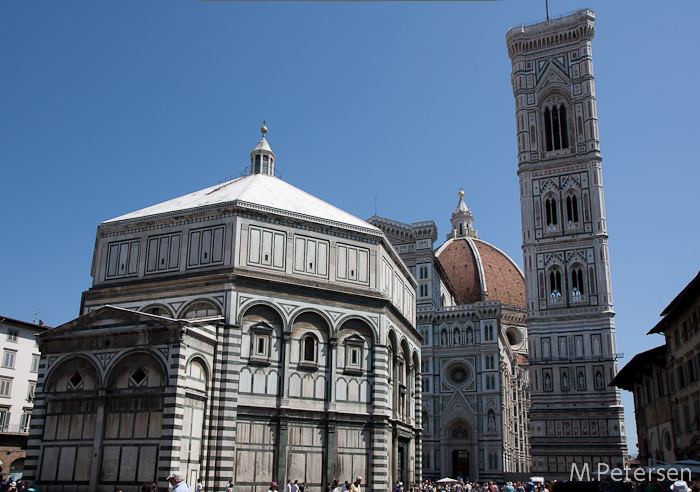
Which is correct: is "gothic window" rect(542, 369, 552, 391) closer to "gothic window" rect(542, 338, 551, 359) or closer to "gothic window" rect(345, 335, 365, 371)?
"gothic window" rect(542, 338, 551, 359)

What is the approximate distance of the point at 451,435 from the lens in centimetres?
6600

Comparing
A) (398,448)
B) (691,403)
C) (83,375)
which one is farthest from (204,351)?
(691,403)

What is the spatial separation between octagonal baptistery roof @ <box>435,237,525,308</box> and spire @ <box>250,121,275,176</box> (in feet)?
250

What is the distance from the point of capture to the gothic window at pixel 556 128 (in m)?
68.6

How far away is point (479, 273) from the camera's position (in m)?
113

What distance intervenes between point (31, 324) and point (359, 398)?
28.2 metres

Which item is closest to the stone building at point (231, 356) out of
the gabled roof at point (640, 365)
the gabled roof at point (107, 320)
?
the gabled roof at point (107, 320)

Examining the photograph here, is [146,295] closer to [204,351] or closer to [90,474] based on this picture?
[204,351]

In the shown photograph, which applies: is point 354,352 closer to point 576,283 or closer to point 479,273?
point 576,283

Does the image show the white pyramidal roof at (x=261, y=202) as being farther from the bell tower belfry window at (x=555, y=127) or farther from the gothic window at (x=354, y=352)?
the bell tower belfry window at (x=555, y=127)

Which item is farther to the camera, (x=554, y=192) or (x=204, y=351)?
(x=554, y=192)

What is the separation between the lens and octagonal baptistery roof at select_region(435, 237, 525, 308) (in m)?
113

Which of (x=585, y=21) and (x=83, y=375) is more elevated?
(x=585, y=21)

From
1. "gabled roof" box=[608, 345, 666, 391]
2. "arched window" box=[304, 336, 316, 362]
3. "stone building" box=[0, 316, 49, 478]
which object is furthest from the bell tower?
"stone building" box=[0, 316, 49, 478]
